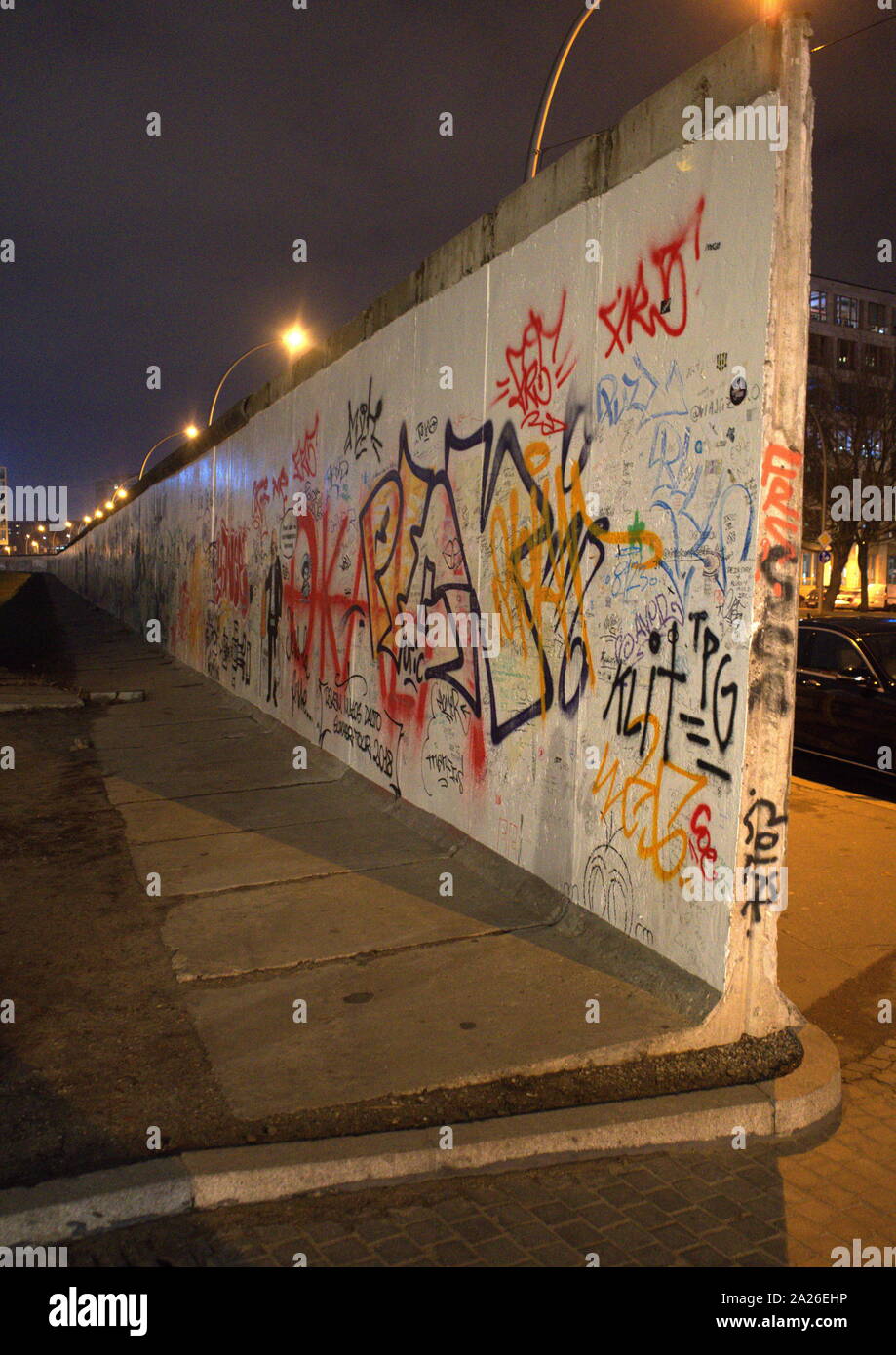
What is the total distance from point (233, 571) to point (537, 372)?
8280mm

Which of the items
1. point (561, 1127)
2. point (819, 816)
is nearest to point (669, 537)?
point (561, 1127)

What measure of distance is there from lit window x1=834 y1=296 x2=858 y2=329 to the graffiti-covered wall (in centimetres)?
7632

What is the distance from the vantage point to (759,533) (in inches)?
151

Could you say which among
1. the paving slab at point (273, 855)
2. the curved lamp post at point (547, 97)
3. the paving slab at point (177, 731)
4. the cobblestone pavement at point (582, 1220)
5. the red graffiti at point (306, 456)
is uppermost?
the curved lamp post at point (547, 97)

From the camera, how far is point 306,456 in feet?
31.4

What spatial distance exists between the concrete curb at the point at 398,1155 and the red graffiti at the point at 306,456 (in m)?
6.88

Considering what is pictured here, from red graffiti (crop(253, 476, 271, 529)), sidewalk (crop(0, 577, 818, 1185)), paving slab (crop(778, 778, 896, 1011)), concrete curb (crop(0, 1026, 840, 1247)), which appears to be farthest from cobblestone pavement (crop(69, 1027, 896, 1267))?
red graffiti (crop(253, 476, 271, 529))

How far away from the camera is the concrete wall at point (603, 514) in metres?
3.92

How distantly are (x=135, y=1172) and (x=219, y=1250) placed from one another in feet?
1.29

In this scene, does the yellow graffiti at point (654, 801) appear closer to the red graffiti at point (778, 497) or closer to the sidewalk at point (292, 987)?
the sidewalk at point (292, 987)

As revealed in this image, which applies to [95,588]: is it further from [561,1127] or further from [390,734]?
[561,1127]

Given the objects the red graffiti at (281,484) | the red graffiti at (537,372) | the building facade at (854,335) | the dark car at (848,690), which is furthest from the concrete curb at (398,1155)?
the building facade at (854,335)

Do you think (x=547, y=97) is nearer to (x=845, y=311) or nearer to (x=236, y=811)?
(x=236, y=811)

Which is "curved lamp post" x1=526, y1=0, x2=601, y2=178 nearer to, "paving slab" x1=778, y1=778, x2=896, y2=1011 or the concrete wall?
the concrete wall
